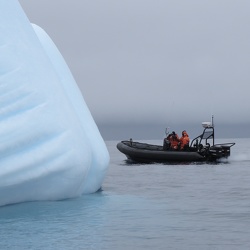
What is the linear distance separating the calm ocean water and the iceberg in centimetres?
46

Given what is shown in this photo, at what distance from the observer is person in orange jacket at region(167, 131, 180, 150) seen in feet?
111

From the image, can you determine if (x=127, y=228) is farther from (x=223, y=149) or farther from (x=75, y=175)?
(x=223, y=149)

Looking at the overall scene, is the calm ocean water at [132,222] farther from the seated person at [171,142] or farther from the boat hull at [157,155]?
the seated person at [171,142]

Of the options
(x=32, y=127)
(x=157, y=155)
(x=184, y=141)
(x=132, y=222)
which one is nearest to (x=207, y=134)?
(x=184, y=141)

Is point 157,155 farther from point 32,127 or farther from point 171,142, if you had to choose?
point 32,127

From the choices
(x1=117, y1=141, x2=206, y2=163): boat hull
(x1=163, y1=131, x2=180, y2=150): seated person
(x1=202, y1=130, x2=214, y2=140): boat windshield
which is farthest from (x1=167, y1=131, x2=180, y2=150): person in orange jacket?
(x1=202, y1=130, x2=214, y2=140): boat windshield

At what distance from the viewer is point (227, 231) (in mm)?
11836

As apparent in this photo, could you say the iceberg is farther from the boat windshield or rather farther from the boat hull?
the boat windshield

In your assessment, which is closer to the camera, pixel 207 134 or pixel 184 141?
pixel 184 141

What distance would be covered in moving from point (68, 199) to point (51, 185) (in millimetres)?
1172

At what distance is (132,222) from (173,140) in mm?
21386

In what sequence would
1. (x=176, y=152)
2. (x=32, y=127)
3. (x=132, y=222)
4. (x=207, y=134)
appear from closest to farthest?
(x=132, y=222), (x=32, y=127), (x=176, y=152), (x=207, y=134)

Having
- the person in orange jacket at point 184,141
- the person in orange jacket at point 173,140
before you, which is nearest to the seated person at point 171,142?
the person in orange jacket at point 173,140

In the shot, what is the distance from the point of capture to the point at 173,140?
111 feet
